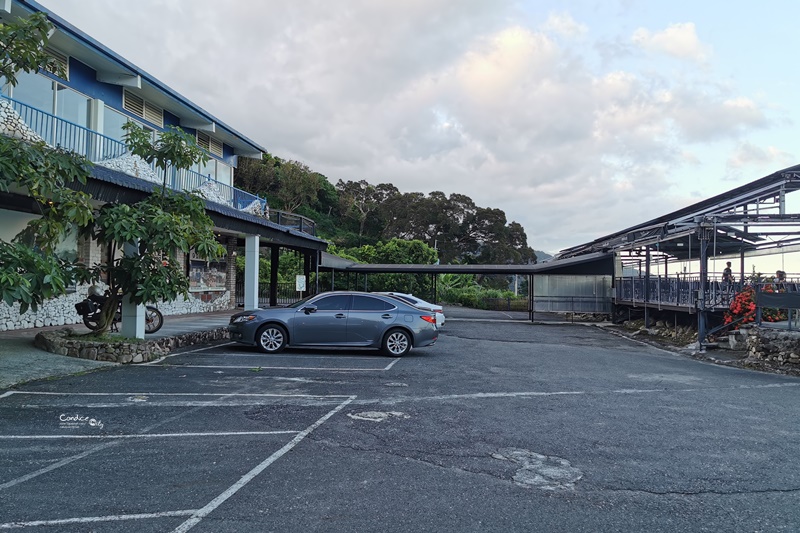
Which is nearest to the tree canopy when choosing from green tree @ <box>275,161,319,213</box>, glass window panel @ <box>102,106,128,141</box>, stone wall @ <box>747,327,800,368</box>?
green tree @ <box>275,161,319,213</box>

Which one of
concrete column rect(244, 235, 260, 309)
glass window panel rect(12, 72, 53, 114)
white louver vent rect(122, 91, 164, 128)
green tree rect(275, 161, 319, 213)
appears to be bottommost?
concrete column rect(244, 235, 260, 309)

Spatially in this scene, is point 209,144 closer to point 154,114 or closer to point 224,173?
point 224,173

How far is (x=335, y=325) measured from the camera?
40.3 ft

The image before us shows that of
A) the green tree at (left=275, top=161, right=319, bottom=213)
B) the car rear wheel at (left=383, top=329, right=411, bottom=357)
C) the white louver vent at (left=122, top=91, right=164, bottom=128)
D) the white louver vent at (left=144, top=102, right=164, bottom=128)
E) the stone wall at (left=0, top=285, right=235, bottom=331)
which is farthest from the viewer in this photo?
the green tree at (left=275, top=161, right=319, bottom=213)

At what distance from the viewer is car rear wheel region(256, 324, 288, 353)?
12242 mm

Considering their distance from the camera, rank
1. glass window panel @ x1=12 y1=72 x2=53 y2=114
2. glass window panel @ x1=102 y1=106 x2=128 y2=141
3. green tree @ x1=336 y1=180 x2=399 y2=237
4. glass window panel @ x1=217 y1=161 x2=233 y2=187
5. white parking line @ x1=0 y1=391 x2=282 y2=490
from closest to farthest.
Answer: white parking line @ x1=0 y1=391 x2=282 y2=490, glass window panel @ x1=12 y1=72 x2=53 y2=114, glass window panel @ x1=102 y1=106 x2=128 y2=141, glass window panel @ x1=217 y1=161 x2=233 y2=187, green tree @ x1=336 y1=180 x2=399 y2=237

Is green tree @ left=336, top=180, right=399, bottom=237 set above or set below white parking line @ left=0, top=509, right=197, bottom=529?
above

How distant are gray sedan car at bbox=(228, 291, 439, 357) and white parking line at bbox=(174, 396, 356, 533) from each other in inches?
219

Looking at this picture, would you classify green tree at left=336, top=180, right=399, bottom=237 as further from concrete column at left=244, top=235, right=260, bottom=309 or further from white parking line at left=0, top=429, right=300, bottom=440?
white parking line at left=0, top=429, right=300, bottom=440

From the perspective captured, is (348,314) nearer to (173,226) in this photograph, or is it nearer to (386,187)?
(173,226)

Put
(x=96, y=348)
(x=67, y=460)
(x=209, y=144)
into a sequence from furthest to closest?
(x=209, y=144), (x=96, y=348), (x=67, y=460)

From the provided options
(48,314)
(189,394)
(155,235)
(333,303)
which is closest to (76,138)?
(155,235)

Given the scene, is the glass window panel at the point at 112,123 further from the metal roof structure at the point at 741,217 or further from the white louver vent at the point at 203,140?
the metal roof structure at the point at 741,217

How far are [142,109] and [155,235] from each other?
30.5ft
